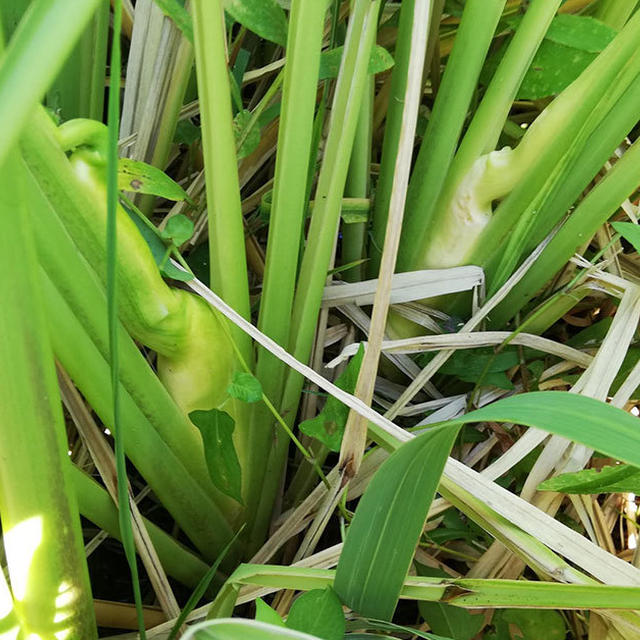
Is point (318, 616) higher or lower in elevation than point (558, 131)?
lower

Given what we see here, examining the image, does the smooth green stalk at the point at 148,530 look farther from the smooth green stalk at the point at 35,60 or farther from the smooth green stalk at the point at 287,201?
the smooth green stalk at the point at 35,60

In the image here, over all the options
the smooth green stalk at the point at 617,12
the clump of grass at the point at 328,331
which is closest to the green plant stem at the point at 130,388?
the clump of grass at the point at 328,331

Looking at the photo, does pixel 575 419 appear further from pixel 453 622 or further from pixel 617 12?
pixel 617 12

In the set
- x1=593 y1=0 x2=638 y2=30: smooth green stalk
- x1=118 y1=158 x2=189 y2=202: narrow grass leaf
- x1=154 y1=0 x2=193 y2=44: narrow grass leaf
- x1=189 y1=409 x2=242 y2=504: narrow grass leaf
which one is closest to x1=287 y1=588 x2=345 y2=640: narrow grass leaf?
x1=189 y1=409 x2=242 y2=504: narrow grass leaf

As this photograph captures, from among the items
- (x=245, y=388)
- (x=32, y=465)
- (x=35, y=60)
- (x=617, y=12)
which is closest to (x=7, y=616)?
(x=32, y=465)

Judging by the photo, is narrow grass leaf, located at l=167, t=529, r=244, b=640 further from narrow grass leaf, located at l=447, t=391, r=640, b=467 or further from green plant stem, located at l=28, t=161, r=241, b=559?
narrow grass leaf, located at l=447, t=391, r=640, b=467

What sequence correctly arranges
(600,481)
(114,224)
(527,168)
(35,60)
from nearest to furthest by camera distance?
(35,60) < (114,224) < (600,481) < (527,168)

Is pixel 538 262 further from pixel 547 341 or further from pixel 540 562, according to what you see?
pixel 540 562
